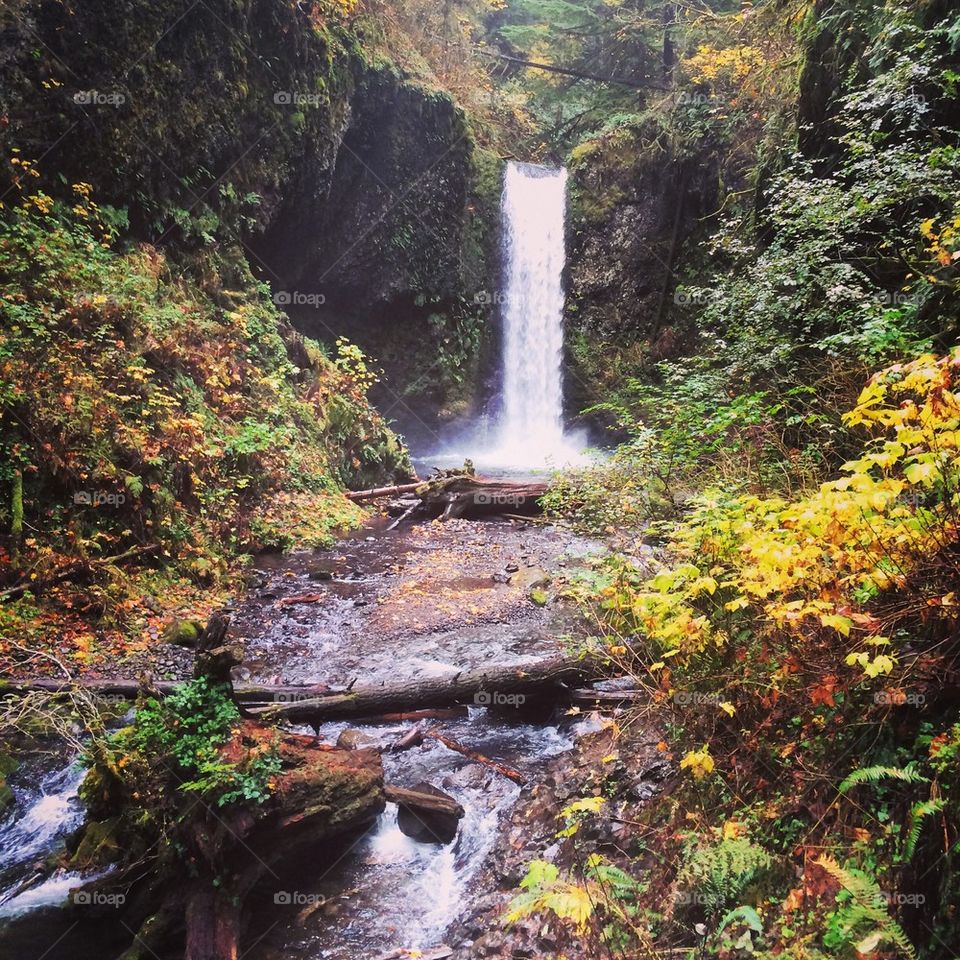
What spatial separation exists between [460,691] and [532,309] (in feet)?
49.8

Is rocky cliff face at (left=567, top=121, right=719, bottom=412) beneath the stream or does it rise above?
above

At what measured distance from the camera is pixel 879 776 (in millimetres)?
2146

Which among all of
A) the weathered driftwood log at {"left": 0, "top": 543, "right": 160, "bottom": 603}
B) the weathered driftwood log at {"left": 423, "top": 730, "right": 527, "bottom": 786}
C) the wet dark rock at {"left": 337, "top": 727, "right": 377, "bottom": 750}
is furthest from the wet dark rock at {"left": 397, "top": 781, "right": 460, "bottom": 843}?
the weathered driftwood log at {"left": 0, "top": 543, "right": 160, "bottom": 603}

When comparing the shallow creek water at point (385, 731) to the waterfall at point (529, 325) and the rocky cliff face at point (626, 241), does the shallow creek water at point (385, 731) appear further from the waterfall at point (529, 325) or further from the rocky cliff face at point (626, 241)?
the rocky cliff face at point (626, 241)

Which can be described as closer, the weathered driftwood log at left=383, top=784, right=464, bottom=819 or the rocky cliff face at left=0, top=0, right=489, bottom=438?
the weathered driftwood log at left=383, top=784, right=464, bottom=819

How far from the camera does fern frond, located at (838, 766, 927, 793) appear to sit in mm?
2039

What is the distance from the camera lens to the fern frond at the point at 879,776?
2039mm

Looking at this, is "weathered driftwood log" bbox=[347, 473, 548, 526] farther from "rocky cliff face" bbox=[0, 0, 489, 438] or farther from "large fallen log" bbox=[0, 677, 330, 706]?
"large fallen log" bbox=[0, 677, 330, 706]

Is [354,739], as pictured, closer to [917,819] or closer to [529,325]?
[917,819]

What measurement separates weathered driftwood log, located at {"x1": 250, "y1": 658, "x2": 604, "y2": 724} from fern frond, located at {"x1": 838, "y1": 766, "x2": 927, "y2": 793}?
258 centimetres

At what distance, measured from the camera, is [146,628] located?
19.9 feet

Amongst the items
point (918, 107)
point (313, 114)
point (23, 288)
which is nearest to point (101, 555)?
point (23, 288)

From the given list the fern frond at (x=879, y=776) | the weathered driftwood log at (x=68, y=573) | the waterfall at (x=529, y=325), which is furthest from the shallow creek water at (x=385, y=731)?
the waterfall at (x=529, y=325)

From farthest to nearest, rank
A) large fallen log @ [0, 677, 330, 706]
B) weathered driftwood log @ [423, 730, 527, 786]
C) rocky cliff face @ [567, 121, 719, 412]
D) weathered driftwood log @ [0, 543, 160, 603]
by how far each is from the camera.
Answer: rocky cliff face @ [567, 121, 719, 412]
weathered driftwood log @ [0, 543, 160, 603]
large fallen log @ [0, 677, 330, 706]
weathered driftwood log @ [423, 730, 527, 786]
